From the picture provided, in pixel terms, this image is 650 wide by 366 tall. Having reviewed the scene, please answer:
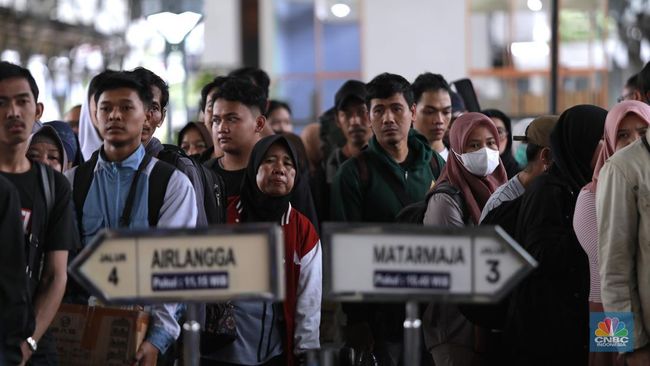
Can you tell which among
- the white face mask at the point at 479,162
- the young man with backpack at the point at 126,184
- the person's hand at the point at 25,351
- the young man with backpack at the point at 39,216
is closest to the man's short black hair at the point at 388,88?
the white face mask at the point at 479,162

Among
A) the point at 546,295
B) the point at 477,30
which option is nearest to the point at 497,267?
the point at 546,295

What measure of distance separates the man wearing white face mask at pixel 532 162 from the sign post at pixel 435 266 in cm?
206

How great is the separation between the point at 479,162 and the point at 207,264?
2.90m

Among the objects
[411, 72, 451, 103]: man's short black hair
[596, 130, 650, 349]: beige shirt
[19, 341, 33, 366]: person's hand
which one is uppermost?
[411, 72, 451, 103]: man's short black hair

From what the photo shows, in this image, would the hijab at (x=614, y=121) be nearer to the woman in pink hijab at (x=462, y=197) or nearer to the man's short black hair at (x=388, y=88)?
the woman in pink hijab at (x=462, y=197)

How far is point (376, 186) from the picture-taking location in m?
8.00

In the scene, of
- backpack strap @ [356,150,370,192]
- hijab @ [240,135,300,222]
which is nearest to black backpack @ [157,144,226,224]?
hijab @ [240,135,300,222]

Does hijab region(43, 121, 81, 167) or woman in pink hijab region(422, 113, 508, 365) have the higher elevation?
hijab region(43, 121, 81, 167)

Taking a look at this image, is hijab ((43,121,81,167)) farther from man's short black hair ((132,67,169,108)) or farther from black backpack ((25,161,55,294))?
black backpack ((25,161,55,294))

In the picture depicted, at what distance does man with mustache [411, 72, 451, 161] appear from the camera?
9.24m

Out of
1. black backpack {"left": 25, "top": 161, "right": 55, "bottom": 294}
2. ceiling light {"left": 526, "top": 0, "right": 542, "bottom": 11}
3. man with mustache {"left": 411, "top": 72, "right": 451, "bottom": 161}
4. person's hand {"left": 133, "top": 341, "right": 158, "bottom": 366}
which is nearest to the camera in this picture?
black backpack {"left": 25, "top": 161, "right": 55, "bottom": 294}

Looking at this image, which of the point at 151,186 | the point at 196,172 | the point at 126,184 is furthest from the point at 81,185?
the point at 196,172

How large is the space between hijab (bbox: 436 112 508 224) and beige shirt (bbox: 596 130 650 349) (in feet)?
4.39

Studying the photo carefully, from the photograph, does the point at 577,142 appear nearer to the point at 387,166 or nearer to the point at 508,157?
the point at 387,166
